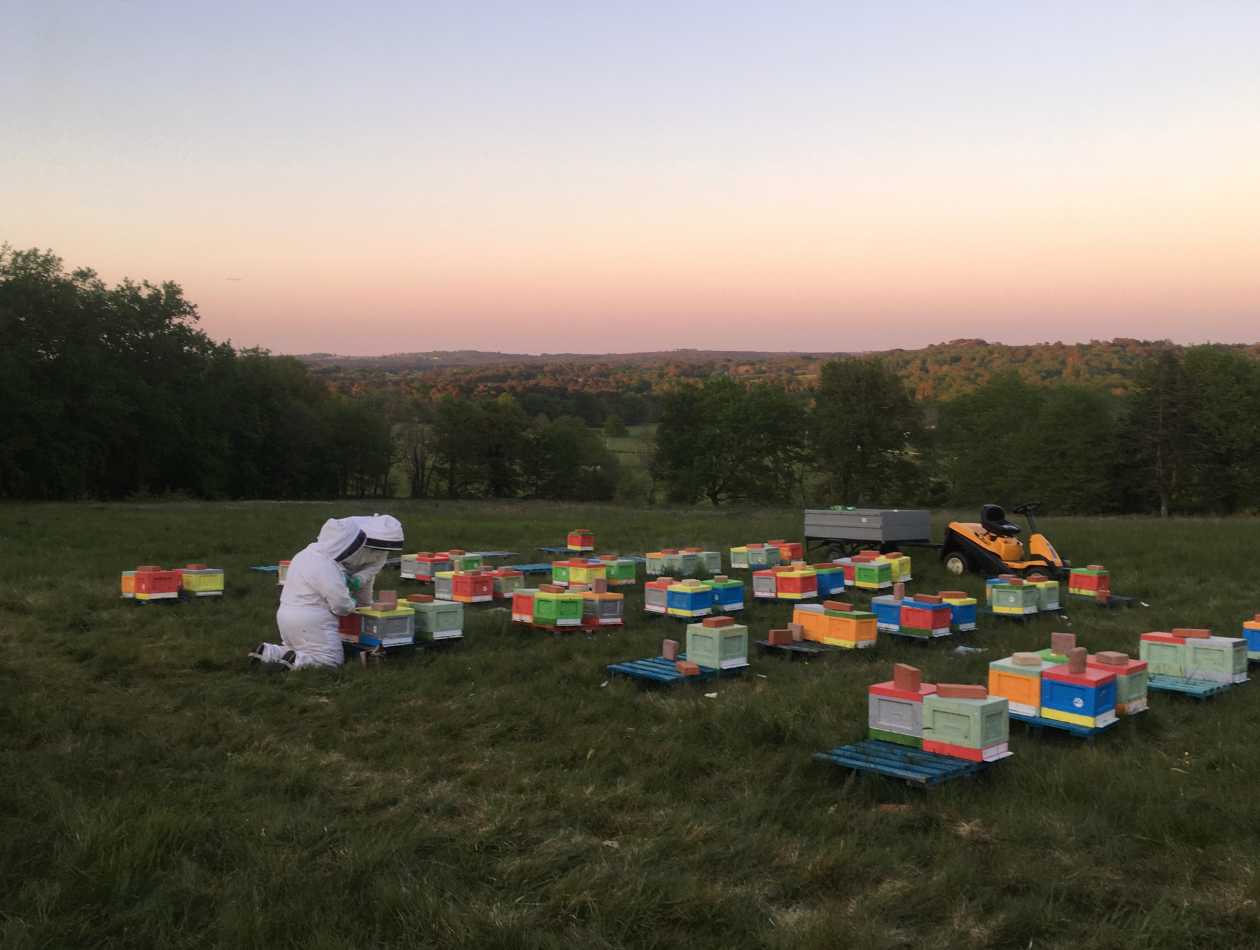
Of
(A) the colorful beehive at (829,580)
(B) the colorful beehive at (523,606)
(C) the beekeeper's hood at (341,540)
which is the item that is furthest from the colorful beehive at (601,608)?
(A) the colorful beehive at (829,580)

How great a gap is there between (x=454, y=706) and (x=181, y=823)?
3.07m

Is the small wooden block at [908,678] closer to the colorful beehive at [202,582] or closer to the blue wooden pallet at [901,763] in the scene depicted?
the blue wooden pallet at [901,763]

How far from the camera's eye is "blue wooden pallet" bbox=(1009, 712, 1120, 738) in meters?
6.77

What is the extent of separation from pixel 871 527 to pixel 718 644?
30.6 ft

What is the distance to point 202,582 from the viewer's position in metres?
13.7

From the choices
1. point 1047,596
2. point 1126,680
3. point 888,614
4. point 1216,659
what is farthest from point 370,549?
point 1047,596

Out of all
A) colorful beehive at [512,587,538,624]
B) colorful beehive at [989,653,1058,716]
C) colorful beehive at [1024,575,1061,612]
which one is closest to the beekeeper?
colorful beehive at [512,587,538,624]

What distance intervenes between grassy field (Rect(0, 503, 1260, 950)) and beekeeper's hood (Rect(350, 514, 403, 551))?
4.43 feet

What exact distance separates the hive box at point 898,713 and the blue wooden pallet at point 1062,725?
943mm

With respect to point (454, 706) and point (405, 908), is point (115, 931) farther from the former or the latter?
point (454, 706)

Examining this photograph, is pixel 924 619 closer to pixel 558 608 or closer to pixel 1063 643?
pixel 1063 643

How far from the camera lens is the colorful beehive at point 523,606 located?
37.0 feet

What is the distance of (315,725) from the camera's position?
757 cm

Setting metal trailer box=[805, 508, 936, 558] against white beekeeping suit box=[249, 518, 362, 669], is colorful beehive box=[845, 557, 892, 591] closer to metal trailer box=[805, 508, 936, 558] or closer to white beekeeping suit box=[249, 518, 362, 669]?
metal trailer box=[805, 508, 936, 558]
